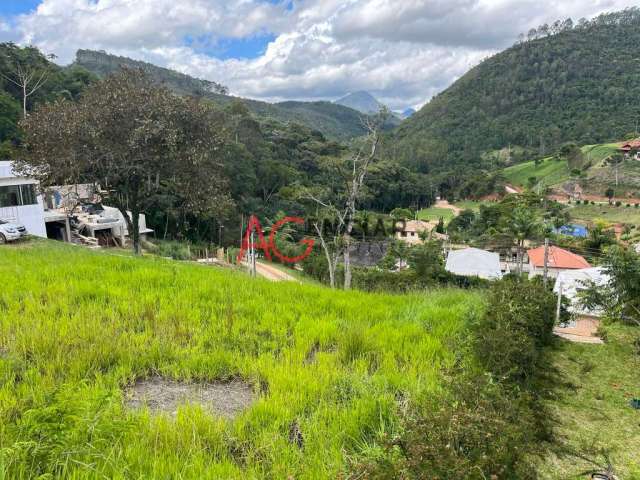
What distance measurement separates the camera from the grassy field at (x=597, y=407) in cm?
271

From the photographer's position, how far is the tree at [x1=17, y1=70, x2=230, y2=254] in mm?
12367

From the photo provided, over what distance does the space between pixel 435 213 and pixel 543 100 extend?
50.0 meters

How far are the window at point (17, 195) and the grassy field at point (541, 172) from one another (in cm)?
7113

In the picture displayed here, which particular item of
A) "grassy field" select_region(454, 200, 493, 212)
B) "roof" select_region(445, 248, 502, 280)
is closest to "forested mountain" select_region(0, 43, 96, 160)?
"roof" select_region(445, 248, 502, 280)

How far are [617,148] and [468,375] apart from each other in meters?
82.0

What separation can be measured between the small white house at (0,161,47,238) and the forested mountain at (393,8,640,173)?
7908 centimetres

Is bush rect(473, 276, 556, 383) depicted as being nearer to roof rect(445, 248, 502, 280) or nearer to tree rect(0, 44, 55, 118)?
roof rect(445, 248, 502, 280)

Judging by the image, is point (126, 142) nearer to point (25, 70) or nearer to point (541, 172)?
point (25, 70)

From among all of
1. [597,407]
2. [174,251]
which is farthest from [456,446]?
[174,251]

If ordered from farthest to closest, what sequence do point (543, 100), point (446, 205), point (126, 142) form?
point (543, 100)
point (446, 205)
point (126, 142)

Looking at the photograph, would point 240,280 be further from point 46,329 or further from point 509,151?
point 509,151

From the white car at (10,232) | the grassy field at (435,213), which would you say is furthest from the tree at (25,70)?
the grassy field at (435,213)

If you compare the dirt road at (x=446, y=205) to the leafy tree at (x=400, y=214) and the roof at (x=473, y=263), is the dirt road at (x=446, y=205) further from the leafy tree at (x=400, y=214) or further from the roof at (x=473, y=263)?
the roof at (x=473, y=263)

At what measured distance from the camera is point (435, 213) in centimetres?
6700
